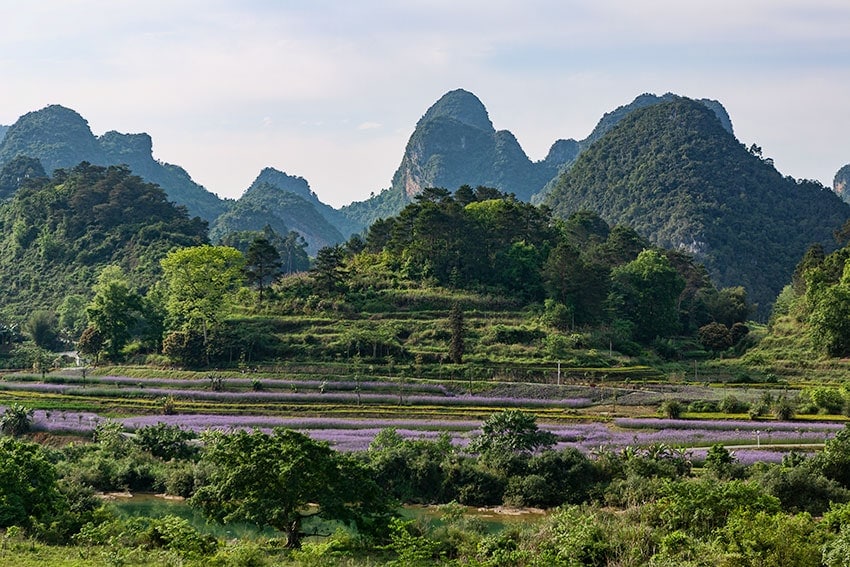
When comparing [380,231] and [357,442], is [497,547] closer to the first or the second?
[357,442]

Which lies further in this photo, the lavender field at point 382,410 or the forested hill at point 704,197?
the forested hill at point 704,197

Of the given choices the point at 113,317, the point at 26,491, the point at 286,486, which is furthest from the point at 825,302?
the point at 26,491

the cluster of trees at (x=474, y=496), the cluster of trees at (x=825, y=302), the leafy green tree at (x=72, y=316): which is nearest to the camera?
the cluster of trees at (x=474, y=496)

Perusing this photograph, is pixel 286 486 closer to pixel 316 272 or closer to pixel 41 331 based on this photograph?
pixel 316 272

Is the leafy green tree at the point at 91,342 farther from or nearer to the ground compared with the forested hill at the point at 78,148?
nearer to the ground

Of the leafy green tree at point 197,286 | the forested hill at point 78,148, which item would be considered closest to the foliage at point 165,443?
the leafy green tree at point 197,286

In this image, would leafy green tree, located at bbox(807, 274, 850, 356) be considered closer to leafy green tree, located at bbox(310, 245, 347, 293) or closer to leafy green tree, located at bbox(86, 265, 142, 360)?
leafy green tree, located at bbox(310, 245, 347, 293)

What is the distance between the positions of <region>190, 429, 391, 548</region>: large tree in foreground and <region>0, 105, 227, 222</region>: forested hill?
154640mm

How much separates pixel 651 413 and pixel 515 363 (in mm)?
12390

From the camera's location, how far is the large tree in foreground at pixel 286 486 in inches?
871

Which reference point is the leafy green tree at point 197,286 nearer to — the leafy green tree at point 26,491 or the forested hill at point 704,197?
the leafy green tree at point 26,491

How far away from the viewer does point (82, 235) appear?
8594 centimetres

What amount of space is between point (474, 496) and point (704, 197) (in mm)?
104254

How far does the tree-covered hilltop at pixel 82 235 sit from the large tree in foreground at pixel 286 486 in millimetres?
54375
